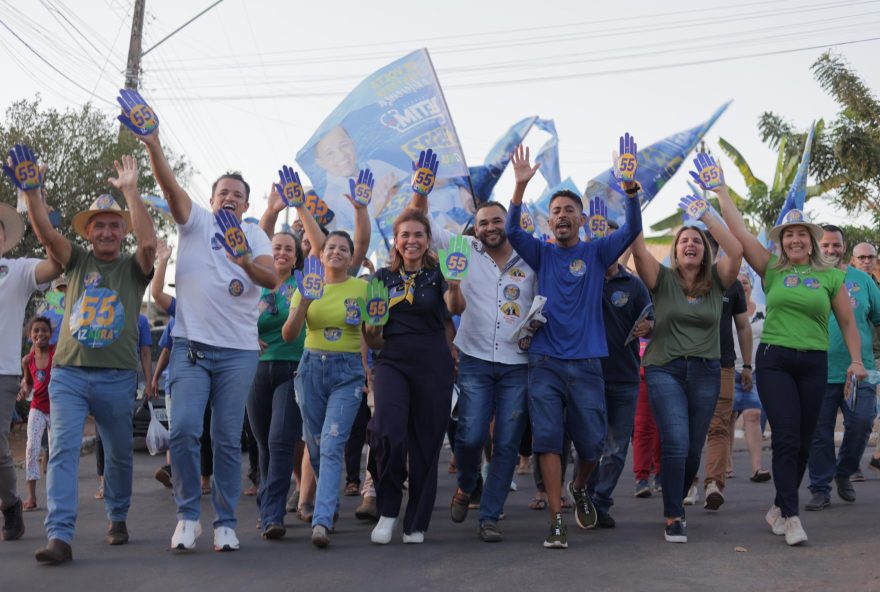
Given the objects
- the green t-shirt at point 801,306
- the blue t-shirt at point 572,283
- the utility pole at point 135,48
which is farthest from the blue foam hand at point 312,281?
the utility pole at point 135,48

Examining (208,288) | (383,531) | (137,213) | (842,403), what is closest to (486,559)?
(383,531)

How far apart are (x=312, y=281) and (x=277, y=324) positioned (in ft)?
3.65

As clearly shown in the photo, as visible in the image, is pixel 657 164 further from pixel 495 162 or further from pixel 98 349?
pixel 98 349

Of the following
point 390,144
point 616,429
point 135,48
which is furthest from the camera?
point 135,48

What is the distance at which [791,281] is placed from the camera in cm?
688

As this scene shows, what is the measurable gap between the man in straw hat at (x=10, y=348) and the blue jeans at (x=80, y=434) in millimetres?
669

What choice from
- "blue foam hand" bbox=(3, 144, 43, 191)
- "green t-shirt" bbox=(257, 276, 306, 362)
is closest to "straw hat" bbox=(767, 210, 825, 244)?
"green t-shirt" bbox=(257, 276, 306, 362)

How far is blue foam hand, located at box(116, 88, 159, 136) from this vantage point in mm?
6008

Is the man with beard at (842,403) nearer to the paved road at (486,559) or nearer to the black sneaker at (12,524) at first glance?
the paved road at (486,559)

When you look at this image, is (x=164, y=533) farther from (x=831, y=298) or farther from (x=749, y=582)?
(x=831, y=298)

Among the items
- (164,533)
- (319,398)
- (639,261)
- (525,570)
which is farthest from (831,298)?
(164,533)

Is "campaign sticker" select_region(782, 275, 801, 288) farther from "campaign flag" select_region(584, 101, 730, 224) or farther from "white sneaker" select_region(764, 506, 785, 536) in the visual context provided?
"campaign flag" select_region(584, 101, 730, 224)

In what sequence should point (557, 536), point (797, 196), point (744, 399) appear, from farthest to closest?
point (744, 399) < point (797, 196) < point (557, 536)

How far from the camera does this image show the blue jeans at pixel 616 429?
7379mm
